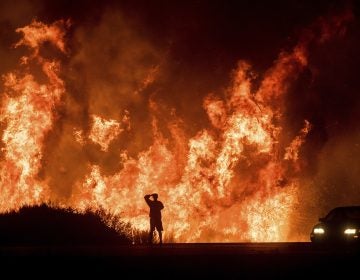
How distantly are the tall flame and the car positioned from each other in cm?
1080

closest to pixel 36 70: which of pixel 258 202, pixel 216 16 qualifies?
pixel 216 16

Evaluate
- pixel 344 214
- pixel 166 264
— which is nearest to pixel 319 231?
pixel 344 214

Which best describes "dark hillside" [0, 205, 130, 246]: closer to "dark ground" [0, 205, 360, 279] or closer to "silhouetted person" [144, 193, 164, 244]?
"dark ground" [0, 205, 360, 279]

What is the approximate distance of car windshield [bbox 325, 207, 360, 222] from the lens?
853 inches

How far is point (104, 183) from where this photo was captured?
33.8m

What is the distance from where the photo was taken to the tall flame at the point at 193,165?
108 ft

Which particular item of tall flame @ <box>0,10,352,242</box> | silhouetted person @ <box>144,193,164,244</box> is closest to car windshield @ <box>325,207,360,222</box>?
silhouetted person @ <box>144,193,164,244</box>

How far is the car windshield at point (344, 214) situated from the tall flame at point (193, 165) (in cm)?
1047

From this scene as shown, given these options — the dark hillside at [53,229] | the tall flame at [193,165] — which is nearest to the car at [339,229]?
the dark hillside at [53,229]

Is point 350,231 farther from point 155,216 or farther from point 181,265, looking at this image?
point 181,265

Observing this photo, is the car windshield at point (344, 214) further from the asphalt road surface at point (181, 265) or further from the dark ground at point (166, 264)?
the asphalt road surface at point (181, 265)

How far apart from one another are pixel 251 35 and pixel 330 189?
1076cm

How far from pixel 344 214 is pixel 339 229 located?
2.53ft

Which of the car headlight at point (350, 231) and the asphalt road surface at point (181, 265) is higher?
the car headlight at point (350, 231)
